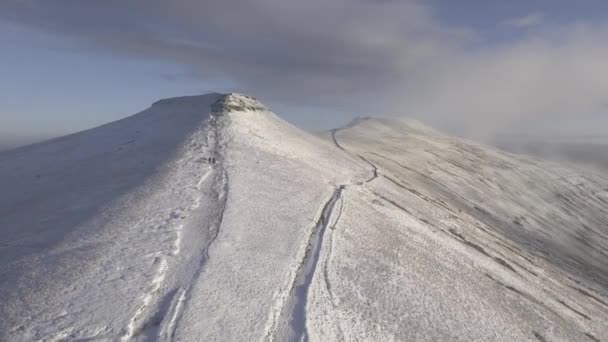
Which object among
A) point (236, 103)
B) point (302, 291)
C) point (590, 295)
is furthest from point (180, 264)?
point (590, 295)

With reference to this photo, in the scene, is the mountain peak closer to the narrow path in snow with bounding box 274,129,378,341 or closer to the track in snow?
the narrow path in snow with bounding box 274,129,378,341

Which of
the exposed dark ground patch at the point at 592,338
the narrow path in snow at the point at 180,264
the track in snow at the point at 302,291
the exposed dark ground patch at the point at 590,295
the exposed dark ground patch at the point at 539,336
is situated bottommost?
the exposed dark ground patch at the point at 590,295

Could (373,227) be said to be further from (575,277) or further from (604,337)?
(575,277)

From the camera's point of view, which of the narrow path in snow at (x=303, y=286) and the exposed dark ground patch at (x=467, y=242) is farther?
the exposed dark ground patch at (x=467, y=242)

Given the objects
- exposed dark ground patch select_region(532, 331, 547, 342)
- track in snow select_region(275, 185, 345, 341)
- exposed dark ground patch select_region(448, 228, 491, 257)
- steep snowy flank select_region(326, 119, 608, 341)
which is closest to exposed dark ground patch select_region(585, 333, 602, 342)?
steep snowy flank select_region(326, 119, 608, 341)

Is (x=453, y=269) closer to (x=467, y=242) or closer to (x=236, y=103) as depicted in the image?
(x=467, y=242)

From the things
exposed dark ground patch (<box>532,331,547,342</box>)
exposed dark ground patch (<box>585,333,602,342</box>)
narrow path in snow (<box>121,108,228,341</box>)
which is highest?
narrow path in snow (<box>121,108,228,341</box>)

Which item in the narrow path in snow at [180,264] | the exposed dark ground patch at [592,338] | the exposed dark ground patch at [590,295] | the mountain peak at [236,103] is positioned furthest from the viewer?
the mountain peak at [236,103]

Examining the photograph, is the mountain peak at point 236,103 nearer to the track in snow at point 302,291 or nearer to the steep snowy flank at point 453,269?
the steep snowy flank at point 453,269

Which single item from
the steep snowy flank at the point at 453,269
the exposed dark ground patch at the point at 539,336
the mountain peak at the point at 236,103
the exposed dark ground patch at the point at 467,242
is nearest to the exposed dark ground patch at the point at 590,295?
the steep snowy flank at the point at 453,269
